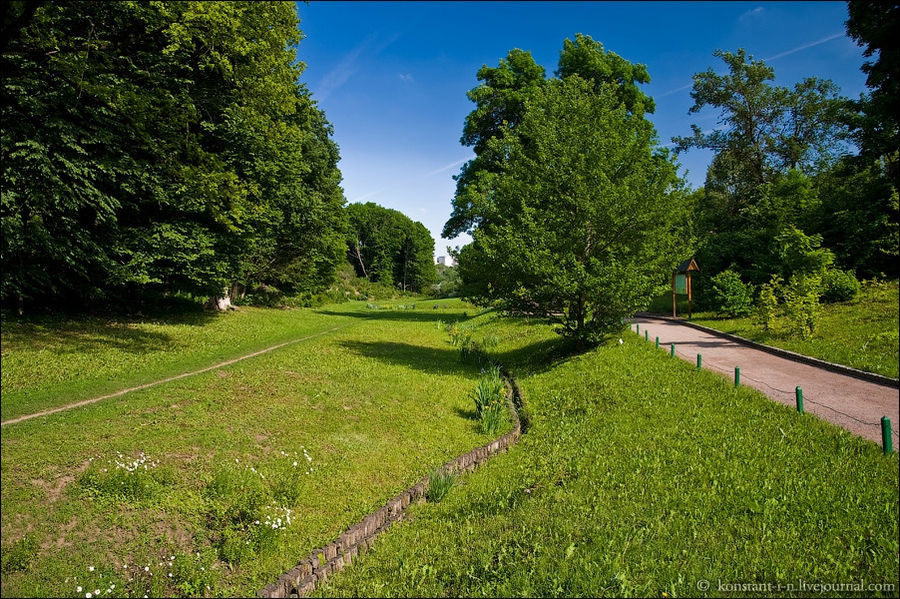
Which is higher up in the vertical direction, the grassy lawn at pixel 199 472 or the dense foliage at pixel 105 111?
the dense foliage at pixel 105 111

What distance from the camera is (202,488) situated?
5539mm

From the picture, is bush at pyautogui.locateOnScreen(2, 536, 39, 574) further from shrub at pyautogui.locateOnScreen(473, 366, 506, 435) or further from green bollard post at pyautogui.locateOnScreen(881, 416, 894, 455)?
green bollard post at pyautogui.locateOnScreen(881, 416, 894, 455)

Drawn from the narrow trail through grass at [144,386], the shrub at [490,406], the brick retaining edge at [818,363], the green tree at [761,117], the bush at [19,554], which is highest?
the green tree at [761,117]

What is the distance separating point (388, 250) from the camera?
81.9 meters

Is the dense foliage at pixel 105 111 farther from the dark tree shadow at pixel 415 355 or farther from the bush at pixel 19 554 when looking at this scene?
the dark tree shadow at pixel 415 355

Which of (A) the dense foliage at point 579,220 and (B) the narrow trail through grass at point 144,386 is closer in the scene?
(B) the narrow trail through grass at point 144,386

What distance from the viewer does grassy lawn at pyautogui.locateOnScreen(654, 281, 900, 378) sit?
34.7ft

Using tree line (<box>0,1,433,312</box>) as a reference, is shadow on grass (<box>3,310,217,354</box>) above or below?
below

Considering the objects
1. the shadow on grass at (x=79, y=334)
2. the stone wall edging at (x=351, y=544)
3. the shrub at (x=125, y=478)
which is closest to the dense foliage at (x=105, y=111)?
the shadow on grass at (x=79, y=334)

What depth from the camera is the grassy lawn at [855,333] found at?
10.6m

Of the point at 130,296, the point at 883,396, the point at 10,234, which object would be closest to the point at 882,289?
the point at 883,396

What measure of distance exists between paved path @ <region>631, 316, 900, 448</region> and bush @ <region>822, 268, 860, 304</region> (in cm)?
608

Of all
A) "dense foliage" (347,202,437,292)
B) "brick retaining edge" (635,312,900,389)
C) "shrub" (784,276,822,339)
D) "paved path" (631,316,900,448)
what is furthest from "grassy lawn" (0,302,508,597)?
"dense foliage" (347,202,437,292)

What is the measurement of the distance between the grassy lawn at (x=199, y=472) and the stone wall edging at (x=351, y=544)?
0.30 m
